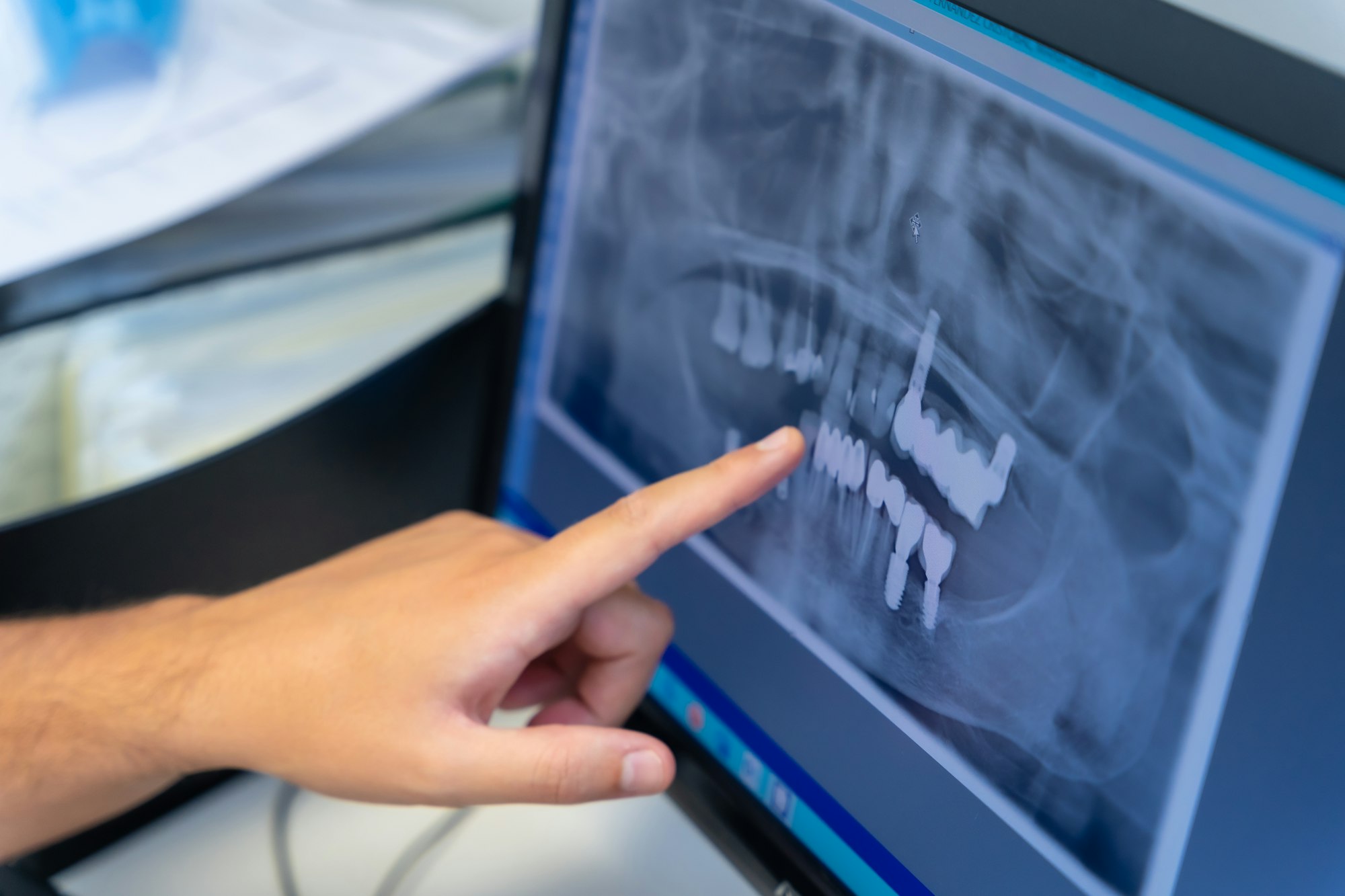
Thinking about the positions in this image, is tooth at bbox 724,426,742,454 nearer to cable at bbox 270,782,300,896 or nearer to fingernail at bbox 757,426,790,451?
fingernail at bbox 757,426,790,451

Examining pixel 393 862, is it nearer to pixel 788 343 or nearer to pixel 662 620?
pixel 662 620

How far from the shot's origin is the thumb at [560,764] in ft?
1.19

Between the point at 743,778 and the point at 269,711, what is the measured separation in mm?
173

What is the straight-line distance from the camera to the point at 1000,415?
30 cm

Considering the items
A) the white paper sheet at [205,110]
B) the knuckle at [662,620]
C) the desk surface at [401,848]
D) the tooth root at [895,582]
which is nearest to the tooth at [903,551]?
the tooth root at [895,582]

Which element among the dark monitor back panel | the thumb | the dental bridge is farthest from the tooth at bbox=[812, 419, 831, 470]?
the dark monitor back panel

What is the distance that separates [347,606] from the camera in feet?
1.30

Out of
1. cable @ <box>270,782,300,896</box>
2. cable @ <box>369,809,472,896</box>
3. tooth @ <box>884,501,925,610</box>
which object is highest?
tooth @ <box>884,501,925,610</box>

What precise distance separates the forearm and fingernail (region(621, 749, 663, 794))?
161 mm

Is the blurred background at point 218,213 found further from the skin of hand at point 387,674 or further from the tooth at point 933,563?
the tooth at point 933,563

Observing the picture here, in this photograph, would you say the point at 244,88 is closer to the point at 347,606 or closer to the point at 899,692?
the point at 347,606

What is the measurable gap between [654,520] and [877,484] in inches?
2.8

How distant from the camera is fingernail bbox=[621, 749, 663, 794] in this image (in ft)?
1.21

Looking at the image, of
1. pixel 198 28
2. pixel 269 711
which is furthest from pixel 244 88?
pixel 269 711
